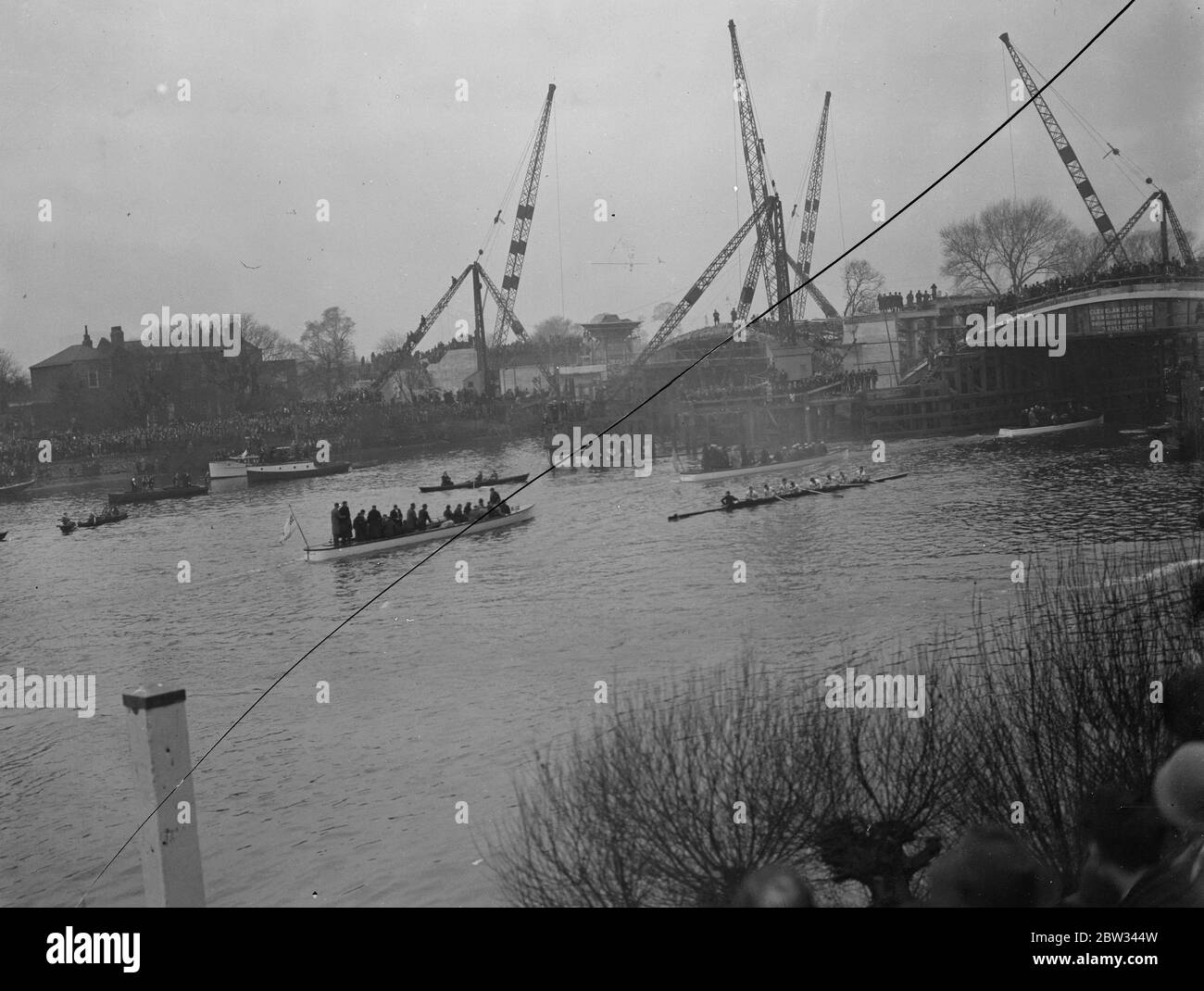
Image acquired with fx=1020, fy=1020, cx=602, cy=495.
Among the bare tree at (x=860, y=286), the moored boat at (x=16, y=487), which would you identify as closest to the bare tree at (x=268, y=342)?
the moored boat at (x=16, y=487)

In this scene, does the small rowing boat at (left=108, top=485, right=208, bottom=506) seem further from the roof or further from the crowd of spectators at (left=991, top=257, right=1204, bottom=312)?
the crowd of spectators at (left=991, top=257, right=1204, bottom=312)

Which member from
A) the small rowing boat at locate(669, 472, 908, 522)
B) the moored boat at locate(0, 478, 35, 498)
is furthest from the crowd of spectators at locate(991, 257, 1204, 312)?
the moored boat at locate(0, 478, 35, 498)

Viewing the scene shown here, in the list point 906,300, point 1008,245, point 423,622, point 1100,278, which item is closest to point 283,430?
point 423,622

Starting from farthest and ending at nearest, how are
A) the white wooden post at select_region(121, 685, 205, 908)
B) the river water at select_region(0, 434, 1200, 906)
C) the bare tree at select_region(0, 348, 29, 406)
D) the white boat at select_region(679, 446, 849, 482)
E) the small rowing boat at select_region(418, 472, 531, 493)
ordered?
the white boat at select_region(679, 446, 849, 482), the small rowing boat at select_region(418, 472, 531, 493), the bare tree at select_region(0, 348, 29, 406), the river water at select_region(0, 434, 1200, 906), the white wooden post at select_region(121, 685, 205, 908)

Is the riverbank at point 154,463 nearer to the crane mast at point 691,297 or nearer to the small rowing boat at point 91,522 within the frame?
the small rowing boat at point 91,522

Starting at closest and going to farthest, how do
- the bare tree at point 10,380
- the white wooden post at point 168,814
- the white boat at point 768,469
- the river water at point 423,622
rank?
the white wooden post at point 168,814
the river water at point 423,622
the bare tree at point 10,380
the white boat at point 768,469
